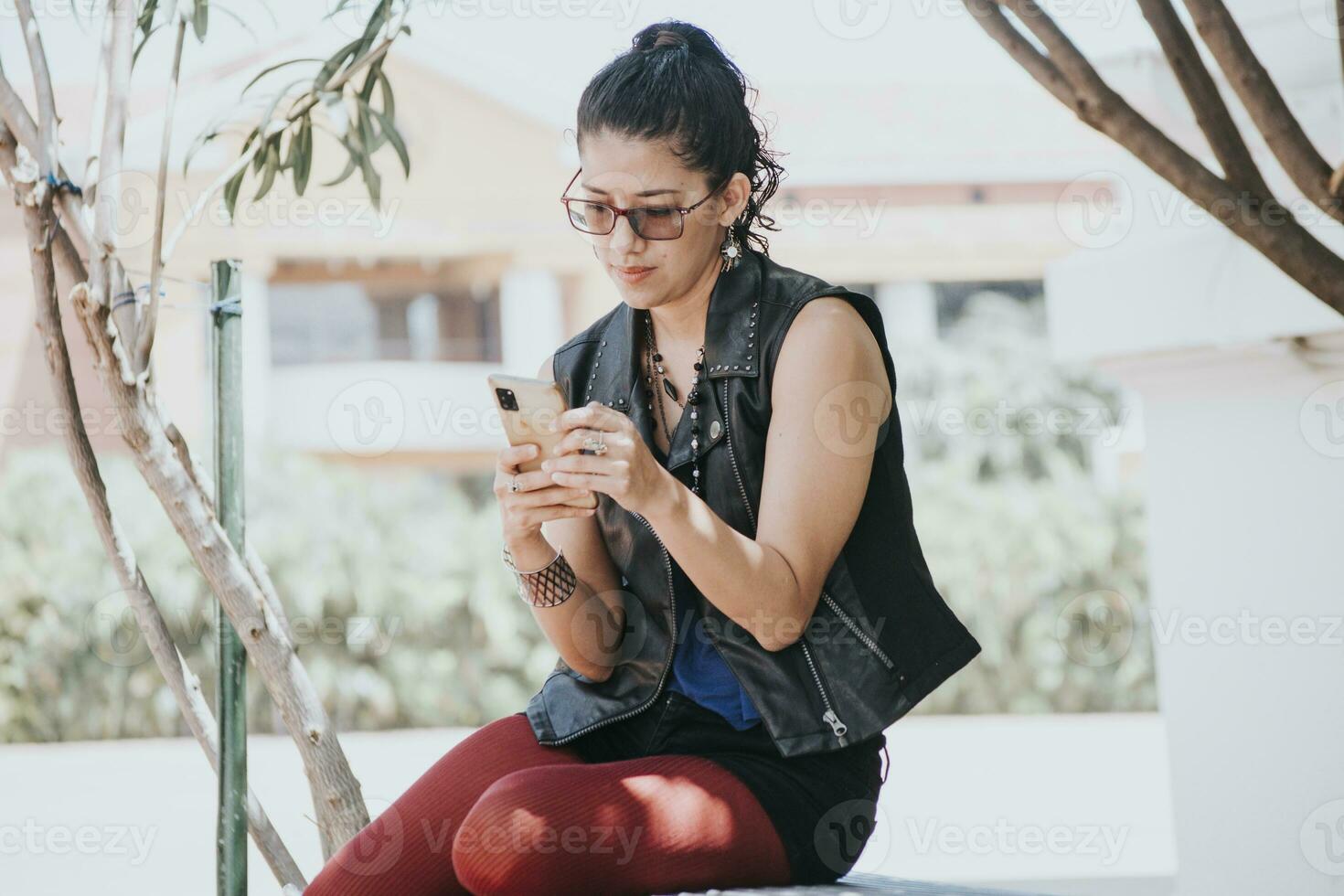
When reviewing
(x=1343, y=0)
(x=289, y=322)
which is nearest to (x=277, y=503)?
Result: (x=1343, y=0)

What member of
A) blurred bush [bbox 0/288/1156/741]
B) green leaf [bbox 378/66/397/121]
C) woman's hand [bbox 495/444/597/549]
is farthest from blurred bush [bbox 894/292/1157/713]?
woman's hand [bbox 495/444/597/549]

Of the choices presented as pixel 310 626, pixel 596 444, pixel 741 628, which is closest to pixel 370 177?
pixel 596 444

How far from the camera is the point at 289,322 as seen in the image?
57.2 feet

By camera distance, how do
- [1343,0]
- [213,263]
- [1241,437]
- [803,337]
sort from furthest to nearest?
[1241,437] → [213,263] → [803,337] → [1343,0]

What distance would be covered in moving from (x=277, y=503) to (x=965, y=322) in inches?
400

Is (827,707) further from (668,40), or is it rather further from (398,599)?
(398,599)

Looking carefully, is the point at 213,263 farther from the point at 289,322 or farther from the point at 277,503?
the point at 289,322

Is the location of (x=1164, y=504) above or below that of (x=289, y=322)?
below

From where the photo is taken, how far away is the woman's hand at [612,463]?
164cm

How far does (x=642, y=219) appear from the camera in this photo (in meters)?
1.86

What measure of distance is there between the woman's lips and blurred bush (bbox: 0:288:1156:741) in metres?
6.55

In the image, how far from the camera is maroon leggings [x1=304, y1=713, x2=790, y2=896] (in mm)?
1596

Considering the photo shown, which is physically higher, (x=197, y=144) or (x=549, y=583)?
(x=197, y=144)

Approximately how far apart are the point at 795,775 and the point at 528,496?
0.47 meters
